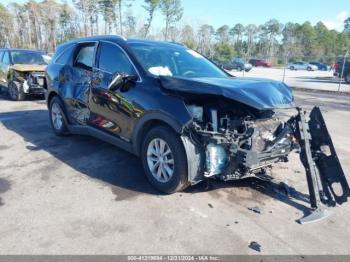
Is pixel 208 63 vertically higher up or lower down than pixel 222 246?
higher up

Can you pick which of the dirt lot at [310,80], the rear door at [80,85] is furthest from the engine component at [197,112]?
the dirt lot at [310,80]

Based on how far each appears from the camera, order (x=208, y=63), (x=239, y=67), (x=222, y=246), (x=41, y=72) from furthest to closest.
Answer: (x=239, y=67) < (x=41, y=72) < (x=208, y=63) < (x=222, y=246)

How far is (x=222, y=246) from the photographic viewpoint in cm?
306

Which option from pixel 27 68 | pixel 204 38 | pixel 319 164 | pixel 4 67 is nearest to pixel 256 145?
pixel 319 164

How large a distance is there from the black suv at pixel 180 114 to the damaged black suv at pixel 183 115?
1 centimetres

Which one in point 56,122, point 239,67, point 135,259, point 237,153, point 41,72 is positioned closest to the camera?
point 135,259

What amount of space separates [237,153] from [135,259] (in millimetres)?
1531

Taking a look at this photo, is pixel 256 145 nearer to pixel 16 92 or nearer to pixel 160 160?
pixel 160 160

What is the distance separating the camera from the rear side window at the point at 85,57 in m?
5.29

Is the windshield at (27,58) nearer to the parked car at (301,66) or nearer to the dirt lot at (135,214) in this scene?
the dirt lot at (135,214)

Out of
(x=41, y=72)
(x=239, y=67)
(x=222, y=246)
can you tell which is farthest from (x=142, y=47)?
(x=239, y=67)

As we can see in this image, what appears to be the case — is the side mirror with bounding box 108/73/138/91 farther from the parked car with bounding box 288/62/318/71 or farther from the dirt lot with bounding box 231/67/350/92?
the parked car with bounding box 288/62/318/71

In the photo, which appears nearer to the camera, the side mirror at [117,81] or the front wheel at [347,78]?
the side mirror at [117,81]

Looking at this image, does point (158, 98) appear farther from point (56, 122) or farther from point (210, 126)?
point (56, 122)
